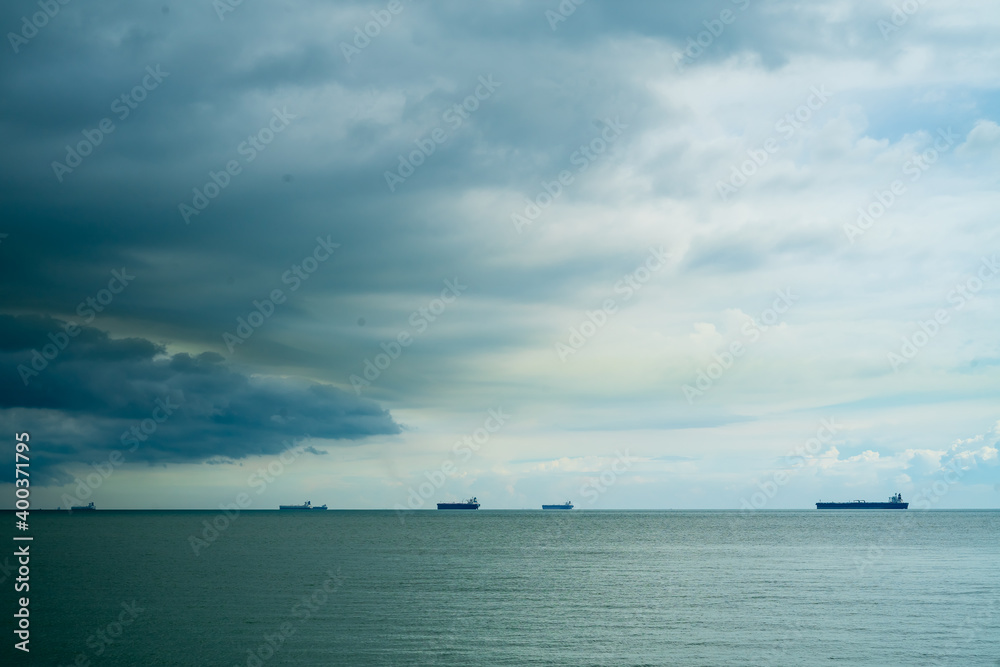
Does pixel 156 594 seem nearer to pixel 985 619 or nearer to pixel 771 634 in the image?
pixel 771 634

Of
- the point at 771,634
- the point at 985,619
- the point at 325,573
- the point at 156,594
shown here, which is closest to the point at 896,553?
the point at 985,619

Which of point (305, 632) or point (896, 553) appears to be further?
point (896, 553)

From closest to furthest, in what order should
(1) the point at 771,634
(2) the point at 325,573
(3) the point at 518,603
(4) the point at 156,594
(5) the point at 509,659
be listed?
(5) the point at 509,659, (1) the point at 771,634, (3) the point at 518,603, (4) the point at 156,594, (2) the point at 325,573

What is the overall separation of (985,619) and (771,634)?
2067 cm

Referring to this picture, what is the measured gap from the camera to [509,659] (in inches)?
2012

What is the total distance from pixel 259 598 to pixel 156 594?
1325 centimetres

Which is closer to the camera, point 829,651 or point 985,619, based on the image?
point 829,651

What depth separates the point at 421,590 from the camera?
83375mm

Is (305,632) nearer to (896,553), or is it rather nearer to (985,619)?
(985,619)

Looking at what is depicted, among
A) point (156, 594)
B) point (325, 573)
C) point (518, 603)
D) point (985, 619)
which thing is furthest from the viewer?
point (325, 573)

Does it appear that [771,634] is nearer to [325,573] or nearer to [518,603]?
[518,603]

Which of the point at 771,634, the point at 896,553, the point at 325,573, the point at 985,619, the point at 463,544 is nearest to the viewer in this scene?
the point at 771,634

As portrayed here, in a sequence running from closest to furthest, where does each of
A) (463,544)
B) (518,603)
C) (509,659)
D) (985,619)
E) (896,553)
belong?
(509,659) < (985,619) < (518,603) < (896,553) < (463,544)

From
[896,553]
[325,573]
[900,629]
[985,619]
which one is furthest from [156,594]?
[896,553]
